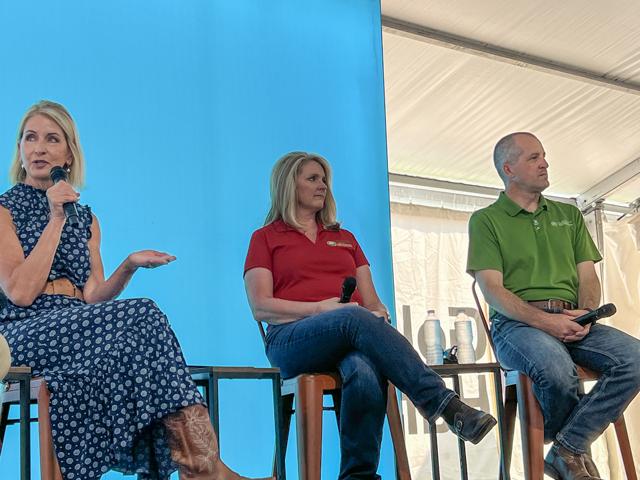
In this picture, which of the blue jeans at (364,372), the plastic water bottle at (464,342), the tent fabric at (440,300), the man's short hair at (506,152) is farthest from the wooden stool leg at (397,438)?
the tent fabric at (440,300)

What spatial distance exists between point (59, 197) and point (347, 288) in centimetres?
87

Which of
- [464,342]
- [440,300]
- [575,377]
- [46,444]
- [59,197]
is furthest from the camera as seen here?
[440,300]

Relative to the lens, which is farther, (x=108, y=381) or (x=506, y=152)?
(x=506, y=152)

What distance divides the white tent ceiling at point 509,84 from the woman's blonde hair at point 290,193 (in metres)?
1.35

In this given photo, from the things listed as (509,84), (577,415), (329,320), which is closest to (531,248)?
(577,415)

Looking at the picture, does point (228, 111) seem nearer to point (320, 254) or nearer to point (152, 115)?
point (152, 115)

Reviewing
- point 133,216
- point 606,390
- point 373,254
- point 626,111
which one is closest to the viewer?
point 606,390

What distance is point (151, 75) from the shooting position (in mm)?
3301

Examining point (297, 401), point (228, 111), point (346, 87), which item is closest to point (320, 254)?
point (297, 401)

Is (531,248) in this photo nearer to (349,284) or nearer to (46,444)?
(349,284)

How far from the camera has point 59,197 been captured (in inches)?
89.5

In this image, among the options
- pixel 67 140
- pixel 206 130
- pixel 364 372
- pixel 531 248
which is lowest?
pixel 364 372

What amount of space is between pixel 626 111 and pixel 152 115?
3.24 m

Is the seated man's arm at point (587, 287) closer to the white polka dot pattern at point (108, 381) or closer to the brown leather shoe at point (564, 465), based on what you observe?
the brown leather shoe at point (564, 465)
